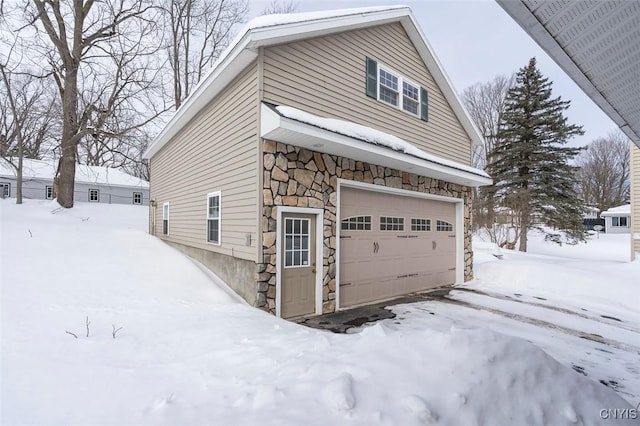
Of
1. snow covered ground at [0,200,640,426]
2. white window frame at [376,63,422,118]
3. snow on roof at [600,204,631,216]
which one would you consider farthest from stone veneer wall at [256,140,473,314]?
snow on roof at [600,204,631,216]

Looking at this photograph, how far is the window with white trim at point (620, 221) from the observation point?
2800cm

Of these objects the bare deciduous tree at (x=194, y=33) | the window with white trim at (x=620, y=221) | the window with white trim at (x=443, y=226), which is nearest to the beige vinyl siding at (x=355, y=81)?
the window with white trim at (x=443, y=226)

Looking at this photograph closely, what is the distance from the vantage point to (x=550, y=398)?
2.39 metres

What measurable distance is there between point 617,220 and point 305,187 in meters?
35.5

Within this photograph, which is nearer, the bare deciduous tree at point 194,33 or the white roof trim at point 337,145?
the white roof trim at point 337,145

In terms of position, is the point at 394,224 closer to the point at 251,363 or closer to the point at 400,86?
the point at 400,86

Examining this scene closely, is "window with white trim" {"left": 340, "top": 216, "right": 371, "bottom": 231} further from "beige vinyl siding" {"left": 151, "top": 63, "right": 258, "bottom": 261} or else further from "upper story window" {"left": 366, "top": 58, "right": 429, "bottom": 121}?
"upper story window" {"left": 366, "top": 58, "right": 429, "bottom": 121}

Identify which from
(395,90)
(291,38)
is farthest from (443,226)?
(291,38)

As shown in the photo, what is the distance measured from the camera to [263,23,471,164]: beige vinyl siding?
5520 mm

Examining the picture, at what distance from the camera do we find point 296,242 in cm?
561

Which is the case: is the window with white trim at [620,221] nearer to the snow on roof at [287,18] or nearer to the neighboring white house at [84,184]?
the snow on roof at [287,18]

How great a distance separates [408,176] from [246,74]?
426 cm

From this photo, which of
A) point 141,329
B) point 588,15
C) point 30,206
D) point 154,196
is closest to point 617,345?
point 588,15

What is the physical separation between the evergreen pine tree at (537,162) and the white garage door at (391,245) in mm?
10602
